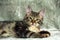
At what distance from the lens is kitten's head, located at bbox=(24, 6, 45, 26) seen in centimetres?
162

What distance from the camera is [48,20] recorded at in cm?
169

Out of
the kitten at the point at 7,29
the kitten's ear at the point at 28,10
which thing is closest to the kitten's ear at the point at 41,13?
the kitten's ear at the point at 28,10

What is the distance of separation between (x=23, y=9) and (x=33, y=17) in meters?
0.14

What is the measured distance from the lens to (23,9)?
1.66 metres

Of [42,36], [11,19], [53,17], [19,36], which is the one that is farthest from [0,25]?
[53,17]

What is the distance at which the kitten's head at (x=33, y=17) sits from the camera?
5.32 feet

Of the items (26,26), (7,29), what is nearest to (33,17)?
(26,26)

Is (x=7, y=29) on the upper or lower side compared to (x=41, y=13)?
lower

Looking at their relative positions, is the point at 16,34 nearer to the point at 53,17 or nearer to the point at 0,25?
the point at 0,25

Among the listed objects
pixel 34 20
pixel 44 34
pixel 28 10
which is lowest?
pixel 44 34

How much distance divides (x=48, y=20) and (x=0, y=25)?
0.51 meters

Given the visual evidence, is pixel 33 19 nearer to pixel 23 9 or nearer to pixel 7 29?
pixel 23 9

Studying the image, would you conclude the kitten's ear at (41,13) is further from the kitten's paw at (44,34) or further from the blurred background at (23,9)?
the kitten's paw at (44,34)

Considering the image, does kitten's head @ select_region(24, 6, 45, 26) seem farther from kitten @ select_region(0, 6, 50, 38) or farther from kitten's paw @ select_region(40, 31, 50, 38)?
kitten's paw @ select_region(40, 31, 50, 38)
